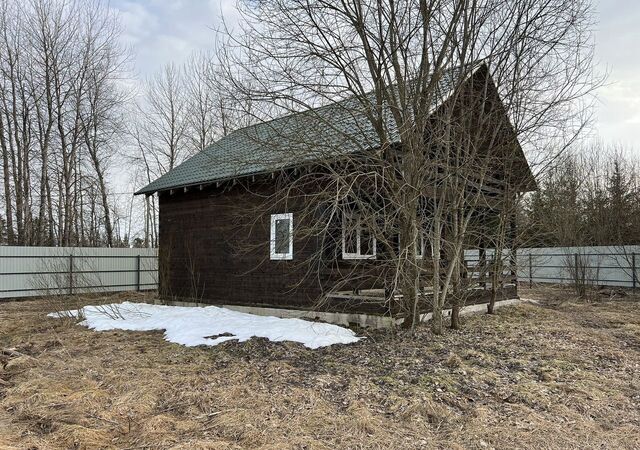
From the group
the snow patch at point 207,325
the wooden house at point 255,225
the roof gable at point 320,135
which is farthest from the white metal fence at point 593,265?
the roof gable at point 320,135

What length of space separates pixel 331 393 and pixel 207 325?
4.62 meters

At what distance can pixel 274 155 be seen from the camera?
773cm

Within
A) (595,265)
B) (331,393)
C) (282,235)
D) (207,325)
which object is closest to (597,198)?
(595,265)

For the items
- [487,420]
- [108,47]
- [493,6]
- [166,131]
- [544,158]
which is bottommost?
[487,420]

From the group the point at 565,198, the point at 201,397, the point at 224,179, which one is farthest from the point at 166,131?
the point at 201,397

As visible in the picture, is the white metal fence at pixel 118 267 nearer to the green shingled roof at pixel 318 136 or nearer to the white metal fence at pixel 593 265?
the white metal fence at pixel 593 265

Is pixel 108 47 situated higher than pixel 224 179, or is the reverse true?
pixel 108 47

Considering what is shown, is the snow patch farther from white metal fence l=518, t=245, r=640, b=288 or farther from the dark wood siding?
white metal fence l=518, t=245, r=640, b=288

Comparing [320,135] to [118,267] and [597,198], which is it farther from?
[597,198]

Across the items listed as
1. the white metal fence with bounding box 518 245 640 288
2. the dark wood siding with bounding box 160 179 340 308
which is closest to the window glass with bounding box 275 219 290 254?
the dark wood siding with bounding box 160 179 340 308

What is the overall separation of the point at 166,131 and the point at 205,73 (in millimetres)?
20046

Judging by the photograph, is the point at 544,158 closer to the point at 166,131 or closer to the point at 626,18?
the point at 626,18

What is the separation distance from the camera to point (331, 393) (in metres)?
4.80

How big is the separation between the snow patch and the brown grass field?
387 mm
